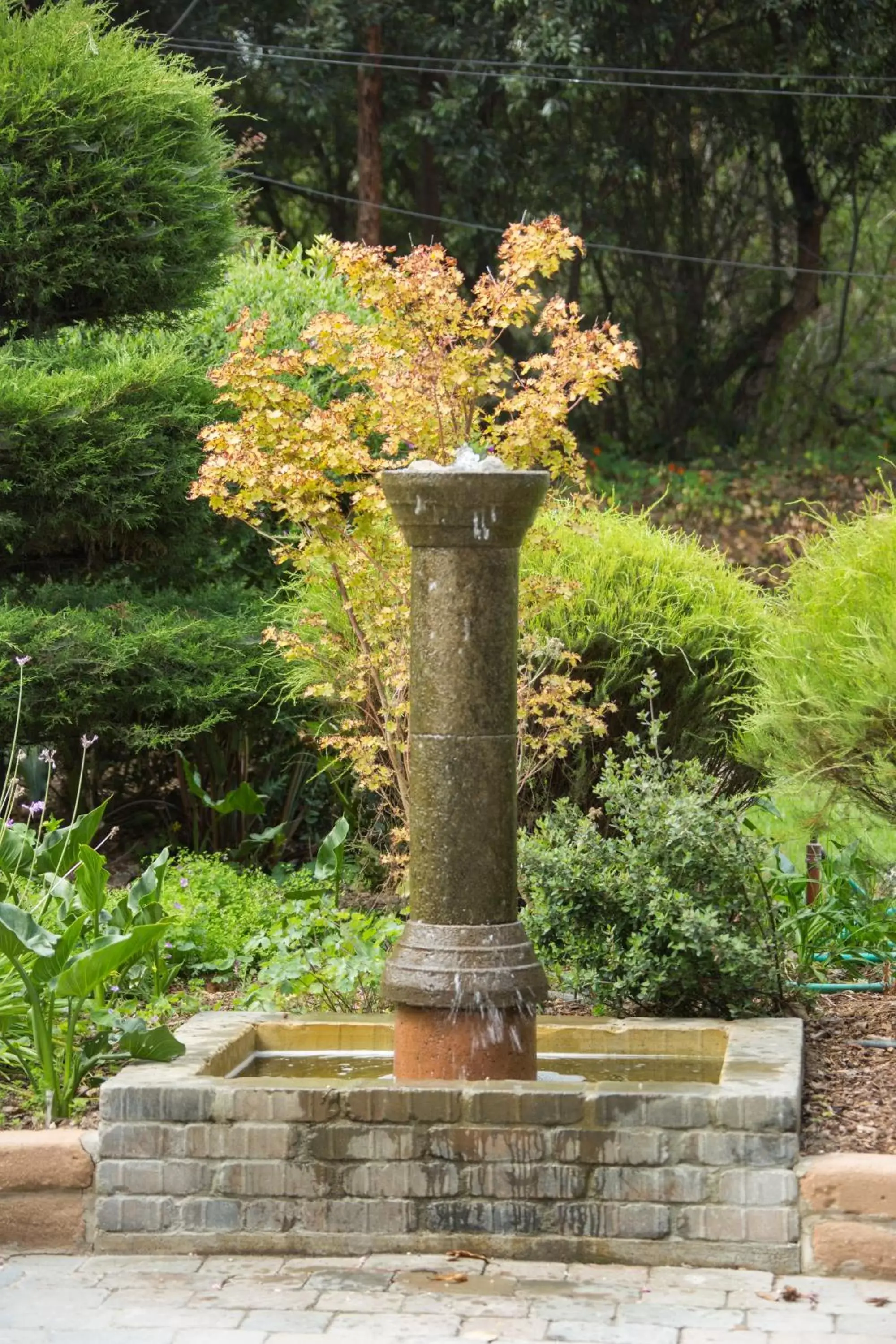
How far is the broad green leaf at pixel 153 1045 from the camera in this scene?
476 centimetres

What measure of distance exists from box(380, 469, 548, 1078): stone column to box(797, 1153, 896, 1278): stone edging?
2.93 ft

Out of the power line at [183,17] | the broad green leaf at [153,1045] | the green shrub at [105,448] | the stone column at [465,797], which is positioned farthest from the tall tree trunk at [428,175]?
the broad green leaf at [153,1045]

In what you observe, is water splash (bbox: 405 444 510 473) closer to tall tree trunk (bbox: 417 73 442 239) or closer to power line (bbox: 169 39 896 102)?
power line (bbox: 169 39 896 102)

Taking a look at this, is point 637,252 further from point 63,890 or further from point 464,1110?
point 464,1110

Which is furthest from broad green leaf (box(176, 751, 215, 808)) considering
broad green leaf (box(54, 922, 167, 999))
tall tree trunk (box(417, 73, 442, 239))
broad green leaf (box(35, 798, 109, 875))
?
tall tree trunk (box(417, 73, 442, 239))

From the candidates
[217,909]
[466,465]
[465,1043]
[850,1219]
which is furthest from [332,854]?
[850,1219]

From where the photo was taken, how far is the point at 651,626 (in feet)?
24.2

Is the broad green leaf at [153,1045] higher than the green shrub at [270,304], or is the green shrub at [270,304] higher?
the green shrub at [270,304]

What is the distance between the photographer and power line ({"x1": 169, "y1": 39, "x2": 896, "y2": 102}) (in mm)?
19219

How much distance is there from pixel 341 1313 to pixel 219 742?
5.11 m

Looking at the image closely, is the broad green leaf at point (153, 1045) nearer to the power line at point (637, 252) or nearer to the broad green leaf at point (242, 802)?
the broad green leaf at point (242, 802)

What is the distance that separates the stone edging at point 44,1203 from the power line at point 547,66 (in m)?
16.5

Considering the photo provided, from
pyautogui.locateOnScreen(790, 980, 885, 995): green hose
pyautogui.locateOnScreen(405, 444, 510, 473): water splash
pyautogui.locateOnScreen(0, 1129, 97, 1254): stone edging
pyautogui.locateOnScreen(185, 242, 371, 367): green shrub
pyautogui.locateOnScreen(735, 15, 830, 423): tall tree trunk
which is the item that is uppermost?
pyautogui.locateOnScreen(735, 15, 830, 423): tall tree trunk

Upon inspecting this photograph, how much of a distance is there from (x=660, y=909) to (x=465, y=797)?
976 mm
